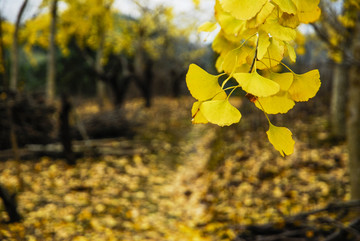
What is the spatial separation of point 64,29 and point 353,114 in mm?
11813

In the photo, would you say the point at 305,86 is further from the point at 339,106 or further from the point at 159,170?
the point at 339,106

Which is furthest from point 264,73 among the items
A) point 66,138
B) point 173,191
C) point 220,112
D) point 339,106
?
point 339,106

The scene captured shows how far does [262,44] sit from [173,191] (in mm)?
3975

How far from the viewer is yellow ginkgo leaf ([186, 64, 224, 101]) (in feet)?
1.55

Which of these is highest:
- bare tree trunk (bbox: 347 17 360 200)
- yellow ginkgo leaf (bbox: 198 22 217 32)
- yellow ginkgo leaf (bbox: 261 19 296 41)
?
yellow ginkgo leaf (bbox: 198 22 217 32)

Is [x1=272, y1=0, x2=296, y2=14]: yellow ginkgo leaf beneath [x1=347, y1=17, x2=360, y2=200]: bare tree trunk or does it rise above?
above

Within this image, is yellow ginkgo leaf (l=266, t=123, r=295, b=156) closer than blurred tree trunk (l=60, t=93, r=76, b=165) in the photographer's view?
Yes

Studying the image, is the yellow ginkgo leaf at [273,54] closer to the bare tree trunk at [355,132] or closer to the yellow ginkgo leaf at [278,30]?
the yellow ginkgo leaf at [278,30]

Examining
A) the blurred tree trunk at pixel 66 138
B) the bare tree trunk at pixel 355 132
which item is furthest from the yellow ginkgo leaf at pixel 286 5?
the blurred tree trunk at pixel 66 138

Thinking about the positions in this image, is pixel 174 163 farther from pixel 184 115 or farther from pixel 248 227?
pixel 184 115

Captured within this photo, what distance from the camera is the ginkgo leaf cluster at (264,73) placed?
422 millimetres

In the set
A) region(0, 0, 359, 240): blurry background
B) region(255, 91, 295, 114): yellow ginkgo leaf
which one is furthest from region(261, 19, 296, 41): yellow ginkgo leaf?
region(0, 0, 359, 240): blurry background

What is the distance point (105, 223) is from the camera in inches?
114

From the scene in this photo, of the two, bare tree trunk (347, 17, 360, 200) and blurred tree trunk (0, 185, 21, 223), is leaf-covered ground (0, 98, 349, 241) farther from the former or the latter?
bare tree trunk (347, 17, 360, 200)
